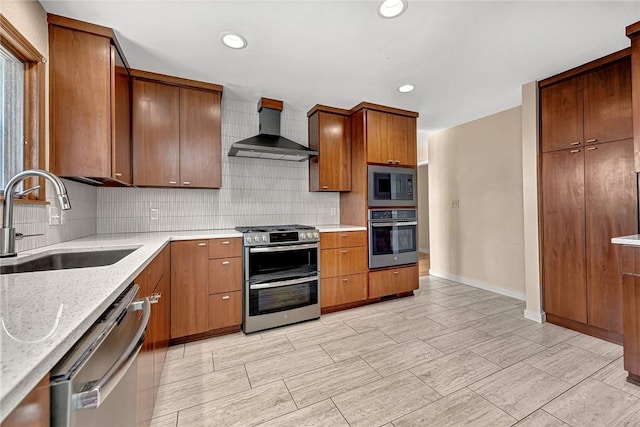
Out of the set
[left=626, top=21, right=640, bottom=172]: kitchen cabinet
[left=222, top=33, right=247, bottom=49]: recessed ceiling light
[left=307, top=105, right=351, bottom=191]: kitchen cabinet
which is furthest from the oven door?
[left=222, top=33, right=247, bottom=49]: recessed ceiling light

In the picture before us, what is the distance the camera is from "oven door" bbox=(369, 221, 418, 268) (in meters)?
3.39

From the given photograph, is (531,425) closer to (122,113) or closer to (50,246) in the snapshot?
(50,246)

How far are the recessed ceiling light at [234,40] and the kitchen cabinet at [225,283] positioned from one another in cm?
162

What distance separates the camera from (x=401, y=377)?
6.30ft

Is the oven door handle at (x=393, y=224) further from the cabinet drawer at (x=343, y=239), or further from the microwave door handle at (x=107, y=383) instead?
the microwave door handle at (x=107, y=383)

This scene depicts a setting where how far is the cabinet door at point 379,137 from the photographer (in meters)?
3.39

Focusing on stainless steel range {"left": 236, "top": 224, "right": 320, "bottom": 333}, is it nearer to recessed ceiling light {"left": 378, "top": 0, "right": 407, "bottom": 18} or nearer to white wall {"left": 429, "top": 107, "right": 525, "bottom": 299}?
recessed ceiling light {"left": 378, "top": 0, "right": 407, "bottom": 18}

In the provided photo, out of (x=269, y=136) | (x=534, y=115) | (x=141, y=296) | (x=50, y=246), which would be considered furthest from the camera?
(x=269, y=136)

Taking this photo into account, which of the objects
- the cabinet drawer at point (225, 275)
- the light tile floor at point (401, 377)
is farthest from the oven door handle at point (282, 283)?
the light tile floor at point (401, 377)

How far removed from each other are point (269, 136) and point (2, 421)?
3.04 m

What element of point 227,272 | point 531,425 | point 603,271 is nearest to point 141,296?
point 227,272

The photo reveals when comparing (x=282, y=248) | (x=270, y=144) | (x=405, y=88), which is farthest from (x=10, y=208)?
(x=405, y=88)

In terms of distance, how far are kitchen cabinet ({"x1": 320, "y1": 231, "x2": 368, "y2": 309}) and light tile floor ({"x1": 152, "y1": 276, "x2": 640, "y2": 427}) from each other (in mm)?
331

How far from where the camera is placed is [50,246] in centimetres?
178
